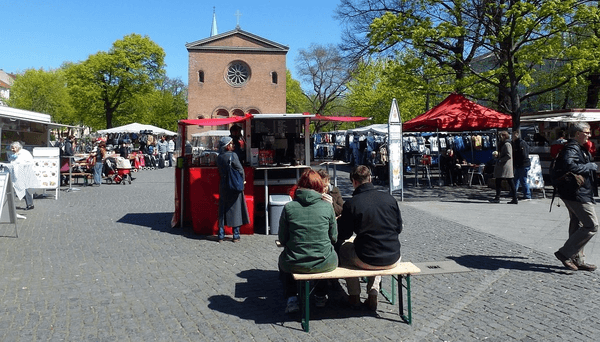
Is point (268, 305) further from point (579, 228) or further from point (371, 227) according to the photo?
point (579, 228)

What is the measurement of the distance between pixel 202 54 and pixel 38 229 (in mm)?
44807

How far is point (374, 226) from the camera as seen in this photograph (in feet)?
15.5

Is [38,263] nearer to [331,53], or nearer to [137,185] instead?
[137,185]

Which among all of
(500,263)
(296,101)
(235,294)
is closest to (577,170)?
(500,263)

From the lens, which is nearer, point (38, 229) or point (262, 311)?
A: point (262, 311)

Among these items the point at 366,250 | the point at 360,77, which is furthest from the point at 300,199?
the point at 360,77

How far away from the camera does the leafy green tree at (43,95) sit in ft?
196

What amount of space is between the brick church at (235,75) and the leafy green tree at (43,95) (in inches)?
700

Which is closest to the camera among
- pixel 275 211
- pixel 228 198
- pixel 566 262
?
pixel 566 262

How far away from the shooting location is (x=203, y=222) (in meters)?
9.05

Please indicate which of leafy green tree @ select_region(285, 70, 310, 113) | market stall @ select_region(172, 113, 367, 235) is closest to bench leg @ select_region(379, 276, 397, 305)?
market stall @ select_region(172, 113, 367, 235)

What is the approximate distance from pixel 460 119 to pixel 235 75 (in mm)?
39181

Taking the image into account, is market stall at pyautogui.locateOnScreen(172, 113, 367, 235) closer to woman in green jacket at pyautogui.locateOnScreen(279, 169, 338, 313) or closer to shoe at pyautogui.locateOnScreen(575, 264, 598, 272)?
woman in green jacket at pyautogui.locateOnScreen(279, 169, 338, 313)

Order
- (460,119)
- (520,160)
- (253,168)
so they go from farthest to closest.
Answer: (460,119), (520,160), (253,168)
